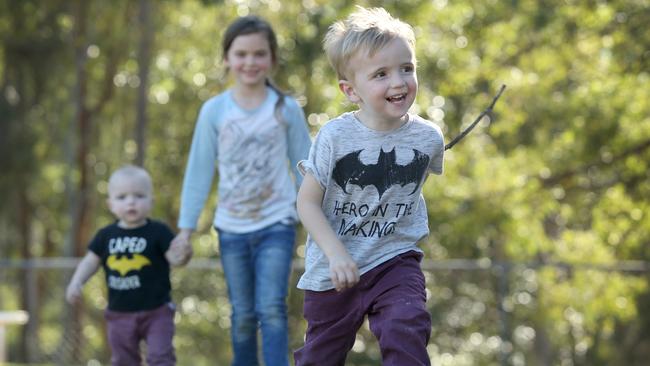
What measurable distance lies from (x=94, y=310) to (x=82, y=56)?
4.98 m

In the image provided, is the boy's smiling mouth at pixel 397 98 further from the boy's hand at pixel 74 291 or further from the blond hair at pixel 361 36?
the boy's hand at pixel 74 291

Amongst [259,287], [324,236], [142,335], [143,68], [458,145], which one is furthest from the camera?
[458,145]

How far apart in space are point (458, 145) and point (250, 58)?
1257cm

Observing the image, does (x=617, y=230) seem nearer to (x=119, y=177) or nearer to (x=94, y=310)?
(x=119, y=177)

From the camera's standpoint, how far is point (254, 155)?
18.5 feet

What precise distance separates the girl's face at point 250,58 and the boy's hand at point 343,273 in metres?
2.05

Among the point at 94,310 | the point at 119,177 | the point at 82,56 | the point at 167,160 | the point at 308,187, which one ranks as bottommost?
the point at 94,310

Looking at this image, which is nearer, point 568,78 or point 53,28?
point 568,78

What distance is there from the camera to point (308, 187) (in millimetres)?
4117

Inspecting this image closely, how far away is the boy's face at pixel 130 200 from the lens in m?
5.89

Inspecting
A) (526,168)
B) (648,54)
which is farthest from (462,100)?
(648,54)

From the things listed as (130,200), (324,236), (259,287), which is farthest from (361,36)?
(130,200)

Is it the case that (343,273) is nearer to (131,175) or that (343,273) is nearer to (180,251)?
(180,251)

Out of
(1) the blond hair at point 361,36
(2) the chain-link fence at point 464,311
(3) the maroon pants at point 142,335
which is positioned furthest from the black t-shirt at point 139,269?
(2) the chain-link fence at point 464,311
